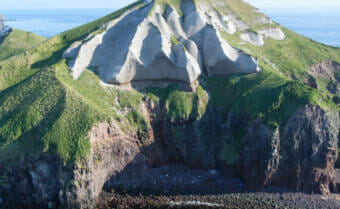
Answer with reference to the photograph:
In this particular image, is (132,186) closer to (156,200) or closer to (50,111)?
(156,200)

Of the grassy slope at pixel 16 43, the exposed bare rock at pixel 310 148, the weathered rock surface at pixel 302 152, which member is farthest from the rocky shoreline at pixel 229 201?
the grassy slope at pixel 16 43

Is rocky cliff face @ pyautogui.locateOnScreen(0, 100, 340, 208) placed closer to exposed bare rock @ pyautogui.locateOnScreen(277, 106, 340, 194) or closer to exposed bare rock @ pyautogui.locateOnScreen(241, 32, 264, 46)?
exposed bare rock @ pyautogui.locateOnScreen(277, 106, 340, 194)

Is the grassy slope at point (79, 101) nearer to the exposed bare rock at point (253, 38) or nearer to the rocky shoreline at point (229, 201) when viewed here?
the rocky shoreline at point (229, 201)

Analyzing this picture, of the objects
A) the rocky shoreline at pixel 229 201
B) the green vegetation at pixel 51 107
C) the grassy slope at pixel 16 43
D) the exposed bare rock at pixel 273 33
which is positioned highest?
the grassy slope at pixel 16 43

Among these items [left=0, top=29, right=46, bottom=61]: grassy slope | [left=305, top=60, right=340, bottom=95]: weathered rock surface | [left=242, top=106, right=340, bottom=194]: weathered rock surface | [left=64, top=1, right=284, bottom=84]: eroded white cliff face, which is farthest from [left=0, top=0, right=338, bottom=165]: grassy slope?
[left=0, top=29, right=46, bottom=61]: grassy slope

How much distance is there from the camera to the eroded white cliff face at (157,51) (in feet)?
139

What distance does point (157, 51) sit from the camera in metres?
42.8

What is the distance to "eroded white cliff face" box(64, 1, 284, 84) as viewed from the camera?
139ft

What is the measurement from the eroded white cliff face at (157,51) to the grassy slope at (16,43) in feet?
144

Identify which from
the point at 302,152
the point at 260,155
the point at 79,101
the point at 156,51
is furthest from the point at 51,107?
the point at 302,152

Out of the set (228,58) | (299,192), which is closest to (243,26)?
(228,58)

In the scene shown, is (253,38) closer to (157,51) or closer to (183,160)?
(157,51)

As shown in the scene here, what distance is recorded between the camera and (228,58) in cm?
4491

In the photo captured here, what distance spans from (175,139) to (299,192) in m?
18.5
